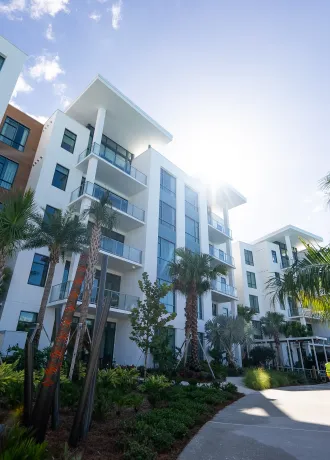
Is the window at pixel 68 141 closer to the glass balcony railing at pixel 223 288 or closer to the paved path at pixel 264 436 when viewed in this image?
the glass balcony railing at pixel 223 288

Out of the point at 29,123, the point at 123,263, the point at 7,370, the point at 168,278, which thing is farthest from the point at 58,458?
the point at 29,123

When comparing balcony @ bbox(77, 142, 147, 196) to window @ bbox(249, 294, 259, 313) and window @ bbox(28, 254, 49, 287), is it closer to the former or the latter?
window @ bbox(28, 254, 49, 287)

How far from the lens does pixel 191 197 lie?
30.3m

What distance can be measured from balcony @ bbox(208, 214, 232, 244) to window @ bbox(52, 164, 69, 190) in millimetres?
15692

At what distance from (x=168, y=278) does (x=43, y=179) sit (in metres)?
12.2

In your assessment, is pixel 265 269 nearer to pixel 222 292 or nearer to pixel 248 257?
pixel 248 257

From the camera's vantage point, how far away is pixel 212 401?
9.78m

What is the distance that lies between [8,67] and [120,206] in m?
11.4

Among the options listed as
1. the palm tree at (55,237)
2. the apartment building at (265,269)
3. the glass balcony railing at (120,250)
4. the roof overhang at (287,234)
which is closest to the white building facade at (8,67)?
the palm tree at (55,237)

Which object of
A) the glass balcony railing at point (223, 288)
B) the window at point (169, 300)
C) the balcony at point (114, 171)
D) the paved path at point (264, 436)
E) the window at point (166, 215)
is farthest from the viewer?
the glass balcony railing at point (223, 288)

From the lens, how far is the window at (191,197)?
29.8 meters

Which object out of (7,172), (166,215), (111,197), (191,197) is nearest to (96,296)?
(111,197)

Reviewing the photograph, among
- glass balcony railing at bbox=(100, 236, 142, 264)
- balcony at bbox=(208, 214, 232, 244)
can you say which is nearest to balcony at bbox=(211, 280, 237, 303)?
balcony at bbox=(208, 214, 232, 244)

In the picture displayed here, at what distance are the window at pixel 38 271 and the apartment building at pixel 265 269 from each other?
84.1 feet
